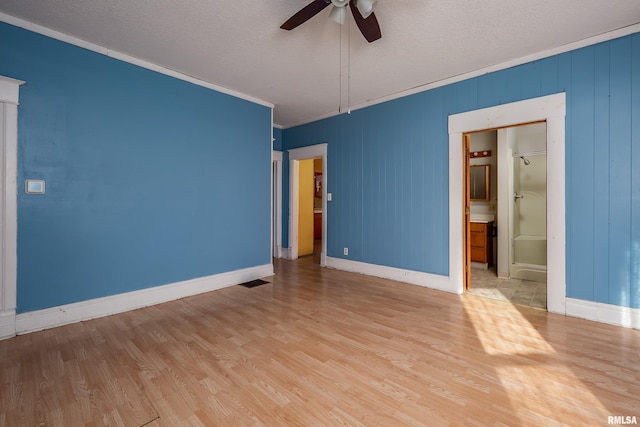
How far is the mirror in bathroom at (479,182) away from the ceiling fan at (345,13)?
12.8 ft

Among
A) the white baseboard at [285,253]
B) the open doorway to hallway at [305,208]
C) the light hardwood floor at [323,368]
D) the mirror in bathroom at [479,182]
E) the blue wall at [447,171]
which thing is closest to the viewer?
the light hardwood floor at [323,368]

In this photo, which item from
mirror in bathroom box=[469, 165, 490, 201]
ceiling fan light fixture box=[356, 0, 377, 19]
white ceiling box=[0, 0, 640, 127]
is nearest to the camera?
ceiling fan light fixture box=[356, 0, 377, 19]

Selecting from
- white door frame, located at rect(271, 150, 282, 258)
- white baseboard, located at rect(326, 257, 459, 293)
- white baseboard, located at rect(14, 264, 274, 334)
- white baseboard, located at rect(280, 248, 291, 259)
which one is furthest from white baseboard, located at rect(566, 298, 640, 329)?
white door frame, located at rect(271, 150, 282, 258)

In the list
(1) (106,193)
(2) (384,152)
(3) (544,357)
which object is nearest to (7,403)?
(1) (106,193)

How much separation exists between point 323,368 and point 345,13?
259 centimetres

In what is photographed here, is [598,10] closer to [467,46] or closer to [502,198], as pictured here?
[467,46]

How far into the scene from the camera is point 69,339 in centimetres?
248

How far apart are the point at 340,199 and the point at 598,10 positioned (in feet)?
11.9

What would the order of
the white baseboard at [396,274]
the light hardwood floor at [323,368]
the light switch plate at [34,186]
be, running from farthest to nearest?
1. the white baseboard at [396,274]
2. the light switch plate at [34,186]
3. the light hardwood floor at [323,368]

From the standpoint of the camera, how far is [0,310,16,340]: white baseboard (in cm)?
245

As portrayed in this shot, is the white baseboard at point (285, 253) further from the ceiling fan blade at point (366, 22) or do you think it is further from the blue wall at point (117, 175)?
the ceiling fan blade at point (366, 22)

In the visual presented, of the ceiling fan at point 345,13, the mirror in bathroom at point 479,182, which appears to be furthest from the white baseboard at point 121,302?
the mirror in bathroom at point 479,182

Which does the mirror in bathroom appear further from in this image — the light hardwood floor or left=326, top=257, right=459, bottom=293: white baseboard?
the light hardwood floor

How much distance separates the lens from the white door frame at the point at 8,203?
246 cm
